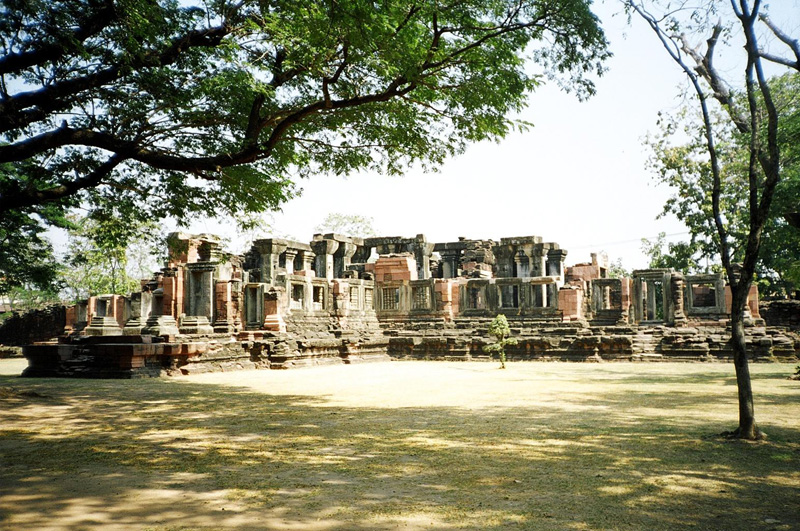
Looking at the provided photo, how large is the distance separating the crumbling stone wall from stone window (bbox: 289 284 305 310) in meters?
16.2

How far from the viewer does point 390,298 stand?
25.4 metres

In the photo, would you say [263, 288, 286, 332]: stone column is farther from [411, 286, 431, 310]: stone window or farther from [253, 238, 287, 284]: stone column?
[411, 286, 431, 310]: stone window

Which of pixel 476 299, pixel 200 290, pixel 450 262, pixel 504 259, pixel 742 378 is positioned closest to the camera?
pixel 742 378

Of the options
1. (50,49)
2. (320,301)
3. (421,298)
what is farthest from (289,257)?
(50,49)

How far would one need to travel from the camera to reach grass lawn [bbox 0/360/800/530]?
12.9ft

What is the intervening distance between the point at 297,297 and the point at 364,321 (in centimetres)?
255

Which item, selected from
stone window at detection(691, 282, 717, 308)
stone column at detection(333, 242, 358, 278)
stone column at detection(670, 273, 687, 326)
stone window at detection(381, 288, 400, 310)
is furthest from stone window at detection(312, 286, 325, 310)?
stone window at detection(691, 282, 717, 308)

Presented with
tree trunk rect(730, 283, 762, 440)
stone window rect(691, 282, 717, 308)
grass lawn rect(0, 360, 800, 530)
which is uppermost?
stone window rect(691, 282, 717, 308)

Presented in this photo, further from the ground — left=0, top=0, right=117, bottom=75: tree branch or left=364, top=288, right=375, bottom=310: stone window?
left=0, top=0, right=117, bottom=75: tree branch

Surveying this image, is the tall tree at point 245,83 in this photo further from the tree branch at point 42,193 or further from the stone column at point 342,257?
the stone column at point 342,257

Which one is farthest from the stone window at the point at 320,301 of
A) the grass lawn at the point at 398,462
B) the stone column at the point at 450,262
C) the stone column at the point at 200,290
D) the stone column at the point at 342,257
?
the stone column at the point at 450,262

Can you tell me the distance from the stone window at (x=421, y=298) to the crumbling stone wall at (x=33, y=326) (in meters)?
18.7

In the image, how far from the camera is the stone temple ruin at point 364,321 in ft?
53.4

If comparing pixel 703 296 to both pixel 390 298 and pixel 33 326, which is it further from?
pixel 33 326
